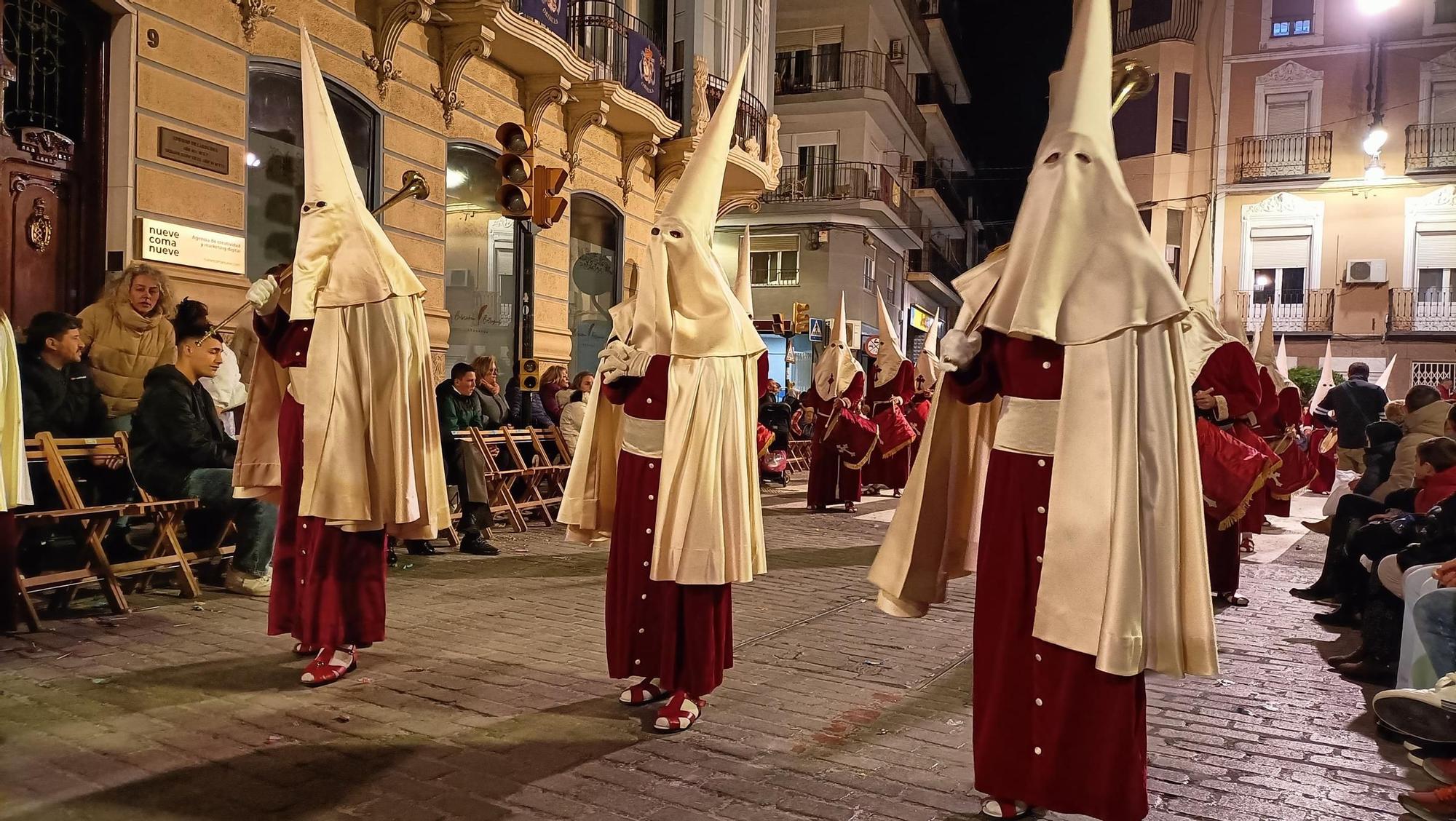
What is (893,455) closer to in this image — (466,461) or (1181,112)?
(466,461)

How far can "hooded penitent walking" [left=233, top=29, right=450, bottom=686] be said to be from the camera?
468cm

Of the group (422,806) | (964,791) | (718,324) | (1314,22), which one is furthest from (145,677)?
(1314,22)

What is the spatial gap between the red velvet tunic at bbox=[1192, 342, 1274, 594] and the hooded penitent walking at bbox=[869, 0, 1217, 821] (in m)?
3.96

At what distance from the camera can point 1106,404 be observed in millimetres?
3010

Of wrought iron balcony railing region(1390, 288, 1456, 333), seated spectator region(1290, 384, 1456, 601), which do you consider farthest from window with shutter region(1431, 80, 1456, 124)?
seated spectator region(1290, 384, 1456, 601)

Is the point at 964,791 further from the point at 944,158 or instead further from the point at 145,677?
the point at 944,158

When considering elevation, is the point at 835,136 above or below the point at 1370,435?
above

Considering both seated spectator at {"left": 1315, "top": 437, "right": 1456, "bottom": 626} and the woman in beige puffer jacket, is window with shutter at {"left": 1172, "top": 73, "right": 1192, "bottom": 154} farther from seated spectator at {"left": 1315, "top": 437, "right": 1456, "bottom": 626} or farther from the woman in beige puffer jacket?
the woman in beige puffer jacket

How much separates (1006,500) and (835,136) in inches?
1009

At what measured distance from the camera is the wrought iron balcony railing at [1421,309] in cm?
2656

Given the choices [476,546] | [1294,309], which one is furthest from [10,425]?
[1294,309]

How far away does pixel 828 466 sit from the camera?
504 inches

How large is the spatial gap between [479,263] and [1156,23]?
26156 millimetres

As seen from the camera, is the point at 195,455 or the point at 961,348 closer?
the point at 961,348
